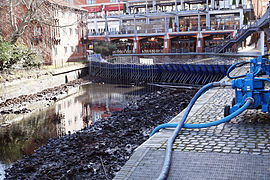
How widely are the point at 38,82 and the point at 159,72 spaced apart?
11.5 meters

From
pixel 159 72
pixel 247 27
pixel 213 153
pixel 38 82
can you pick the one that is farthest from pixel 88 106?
pixel 247 27

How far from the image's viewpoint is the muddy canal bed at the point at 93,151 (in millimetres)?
8852

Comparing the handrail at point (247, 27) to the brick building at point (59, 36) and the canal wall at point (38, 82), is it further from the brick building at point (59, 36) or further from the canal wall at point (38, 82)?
the canal wall at point (38, 82)

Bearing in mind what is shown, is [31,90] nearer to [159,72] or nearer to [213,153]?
[159,72]

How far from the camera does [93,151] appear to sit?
1021cm

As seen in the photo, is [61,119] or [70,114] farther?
[70,114]

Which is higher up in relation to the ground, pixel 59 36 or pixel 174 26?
pixel 174 26

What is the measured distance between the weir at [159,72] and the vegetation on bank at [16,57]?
28.5 ft

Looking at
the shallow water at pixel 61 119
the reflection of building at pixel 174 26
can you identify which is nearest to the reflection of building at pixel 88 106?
the shallow water at pixel 61 119

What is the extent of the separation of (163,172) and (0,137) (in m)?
11.1

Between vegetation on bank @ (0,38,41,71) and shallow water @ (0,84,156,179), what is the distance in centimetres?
471

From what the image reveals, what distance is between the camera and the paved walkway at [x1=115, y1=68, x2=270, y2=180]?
5094mm

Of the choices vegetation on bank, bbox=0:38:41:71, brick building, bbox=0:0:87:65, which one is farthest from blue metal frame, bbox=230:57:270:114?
brick building, bbox=0:0:87:65

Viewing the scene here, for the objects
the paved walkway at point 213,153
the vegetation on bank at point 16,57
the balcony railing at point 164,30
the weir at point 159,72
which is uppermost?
the balcony railing at point 164,30
